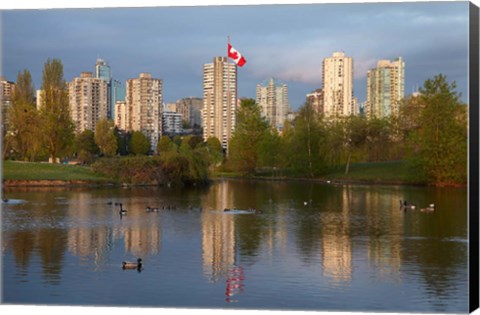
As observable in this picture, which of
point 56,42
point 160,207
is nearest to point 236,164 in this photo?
point 160,207

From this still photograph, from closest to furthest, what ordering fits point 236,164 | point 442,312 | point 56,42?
1. point 442,312
2. point 56,42
3. point 236,164

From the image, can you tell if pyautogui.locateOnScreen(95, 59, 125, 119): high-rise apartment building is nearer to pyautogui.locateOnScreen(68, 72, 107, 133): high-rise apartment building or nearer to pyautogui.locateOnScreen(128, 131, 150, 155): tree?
pyautogui.locateOnScreen(68, 72, 107, 133): high-rise apartment building

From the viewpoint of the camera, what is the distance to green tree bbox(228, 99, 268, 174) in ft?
163

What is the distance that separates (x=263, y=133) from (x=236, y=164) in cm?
324

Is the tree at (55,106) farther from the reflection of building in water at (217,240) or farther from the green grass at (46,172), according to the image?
the reflection of building in water at (217,240)

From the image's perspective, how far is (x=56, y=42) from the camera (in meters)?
17.3

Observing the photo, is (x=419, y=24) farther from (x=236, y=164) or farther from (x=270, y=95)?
(x=236, y=164)

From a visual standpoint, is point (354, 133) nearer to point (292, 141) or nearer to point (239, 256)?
point (292, 141)

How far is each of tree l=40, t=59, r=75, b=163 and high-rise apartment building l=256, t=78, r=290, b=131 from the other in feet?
28.8

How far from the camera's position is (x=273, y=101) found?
4403 cm

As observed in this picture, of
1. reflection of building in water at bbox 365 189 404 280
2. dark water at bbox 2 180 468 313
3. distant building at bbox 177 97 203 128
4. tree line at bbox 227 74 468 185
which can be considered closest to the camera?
dark water at bbox 2 180 468 313

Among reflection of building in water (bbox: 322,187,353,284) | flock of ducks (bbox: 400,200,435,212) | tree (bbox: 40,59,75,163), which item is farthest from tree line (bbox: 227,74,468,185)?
tree (bbox: 40,59,75,163)

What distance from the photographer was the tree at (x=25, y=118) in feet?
98.5

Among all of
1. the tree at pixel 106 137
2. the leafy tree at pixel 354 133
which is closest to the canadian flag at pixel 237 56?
the tree at pixel 106 137
